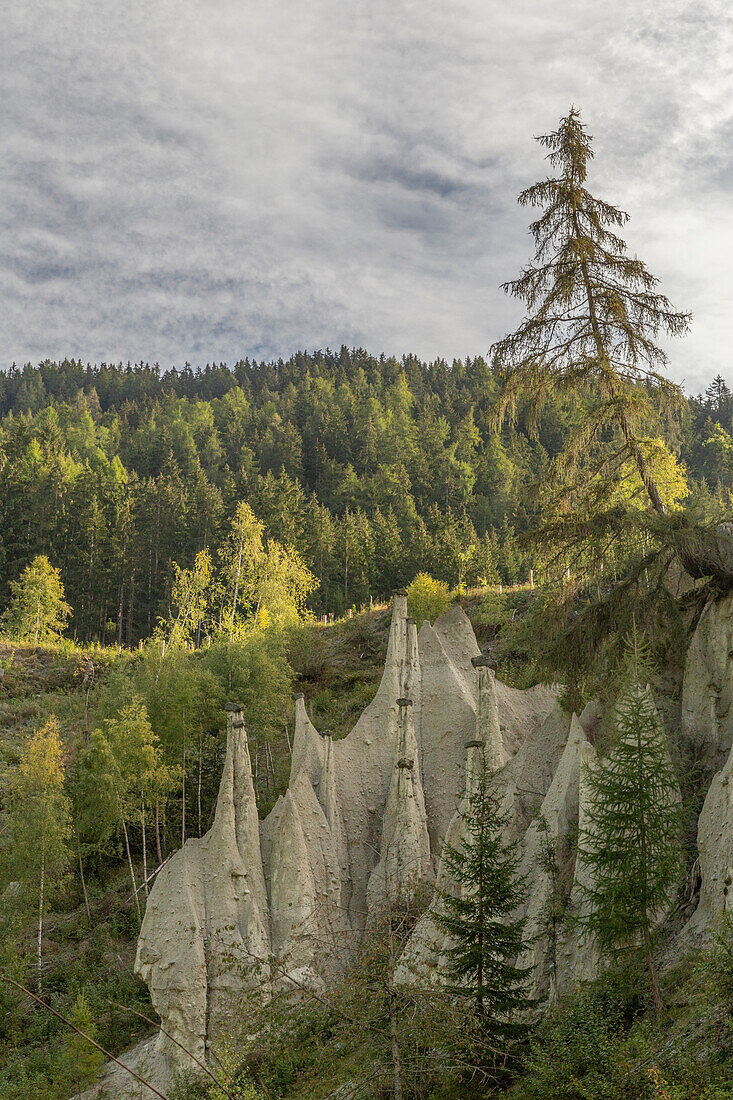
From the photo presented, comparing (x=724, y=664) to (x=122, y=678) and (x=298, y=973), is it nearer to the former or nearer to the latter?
(x=298, y=973)

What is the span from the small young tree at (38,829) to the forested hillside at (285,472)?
15780 millimetres

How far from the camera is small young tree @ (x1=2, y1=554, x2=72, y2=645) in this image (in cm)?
4947

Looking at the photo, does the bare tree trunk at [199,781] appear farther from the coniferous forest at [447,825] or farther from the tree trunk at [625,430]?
the tree trunk at [625,430]

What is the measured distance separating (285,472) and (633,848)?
2917 inches

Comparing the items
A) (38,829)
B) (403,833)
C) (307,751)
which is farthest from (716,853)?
(38,829)

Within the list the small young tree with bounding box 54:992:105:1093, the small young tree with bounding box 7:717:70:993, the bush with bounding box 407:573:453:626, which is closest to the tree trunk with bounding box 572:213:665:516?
the small young tree with bounding box 54:992:105:1093

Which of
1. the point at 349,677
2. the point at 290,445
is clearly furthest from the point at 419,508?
the point at 349,677

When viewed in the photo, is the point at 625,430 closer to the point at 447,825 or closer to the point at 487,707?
the point at 487,707

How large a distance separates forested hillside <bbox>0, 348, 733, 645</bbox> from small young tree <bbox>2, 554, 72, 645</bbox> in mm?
6855

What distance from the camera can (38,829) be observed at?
2227 cm

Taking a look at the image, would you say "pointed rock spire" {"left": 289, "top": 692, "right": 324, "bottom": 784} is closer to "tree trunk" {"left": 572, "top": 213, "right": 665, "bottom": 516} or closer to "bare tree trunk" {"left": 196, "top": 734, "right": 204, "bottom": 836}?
"bare tree trunk" {"left": 196, "top": 734, "right": 204, "bottom": 836}

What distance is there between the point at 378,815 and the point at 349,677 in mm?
14433

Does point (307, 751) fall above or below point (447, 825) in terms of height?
above

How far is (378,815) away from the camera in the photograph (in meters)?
20.1
